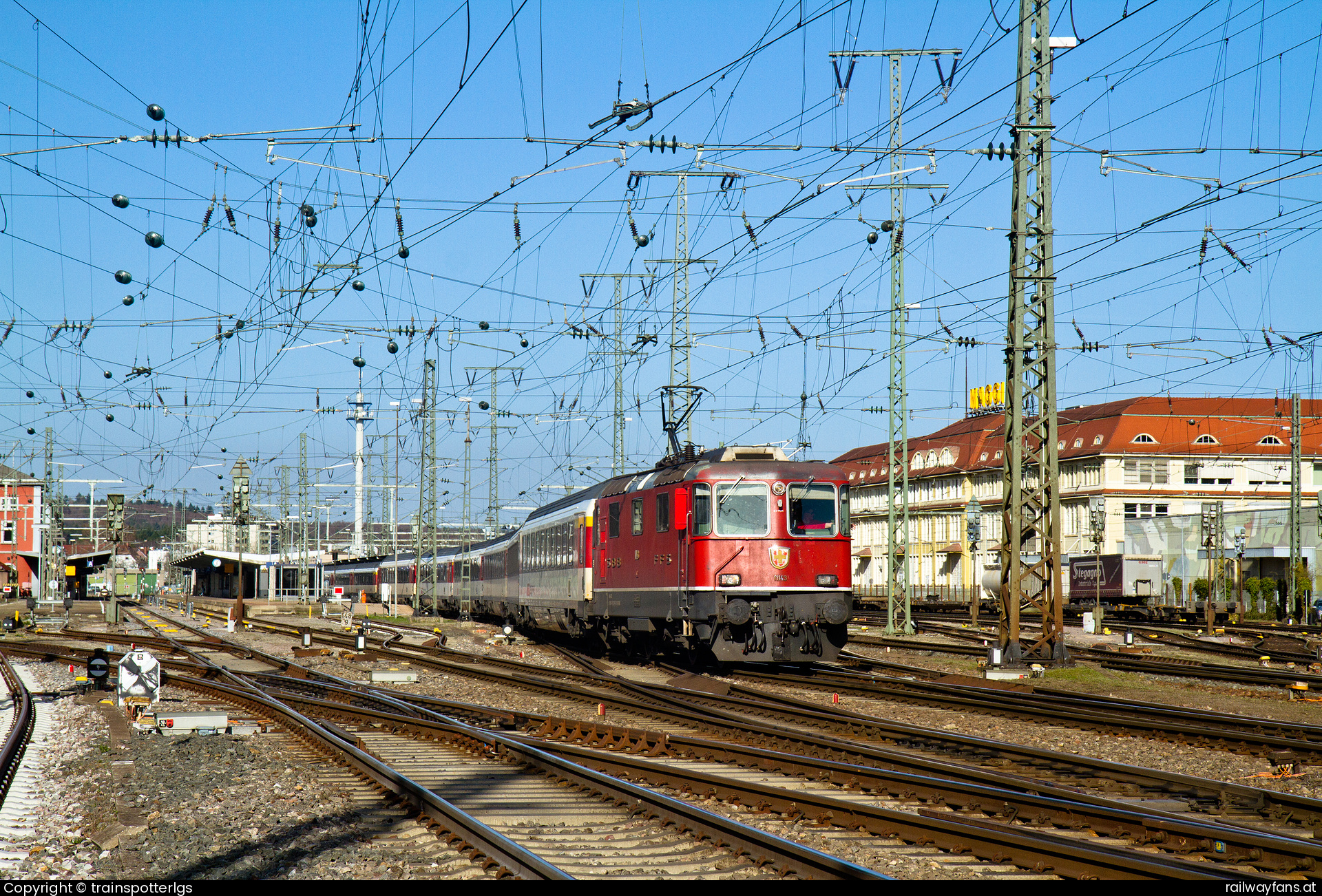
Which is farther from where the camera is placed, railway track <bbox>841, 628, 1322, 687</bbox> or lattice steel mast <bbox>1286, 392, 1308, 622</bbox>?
lattice steel mast <bbox>1286, 392, 1308, 622</bbox>

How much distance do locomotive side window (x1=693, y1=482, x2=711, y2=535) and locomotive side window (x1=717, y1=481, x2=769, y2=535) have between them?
0.50 feet

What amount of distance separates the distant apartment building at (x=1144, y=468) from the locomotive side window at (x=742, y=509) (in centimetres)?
4822

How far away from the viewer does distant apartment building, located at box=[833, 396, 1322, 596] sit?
71.7 meters

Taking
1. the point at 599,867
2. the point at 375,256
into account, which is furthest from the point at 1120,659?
the point at 599,867

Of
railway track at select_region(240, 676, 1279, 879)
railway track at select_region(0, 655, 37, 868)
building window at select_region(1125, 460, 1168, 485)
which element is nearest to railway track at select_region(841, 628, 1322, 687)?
railway track at select_region(240, 676, 1279, 879)

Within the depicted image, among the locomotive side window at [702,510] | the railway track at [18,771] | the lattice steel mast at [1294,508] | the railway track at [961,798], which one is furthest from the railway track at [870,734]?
the lattice steel mast at [1294,508]

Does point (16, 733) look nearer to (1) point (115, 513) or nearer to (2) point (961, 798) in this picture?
(2) point (961, 798)

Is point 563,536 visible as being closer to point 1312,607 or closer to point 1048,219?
point 1048,219

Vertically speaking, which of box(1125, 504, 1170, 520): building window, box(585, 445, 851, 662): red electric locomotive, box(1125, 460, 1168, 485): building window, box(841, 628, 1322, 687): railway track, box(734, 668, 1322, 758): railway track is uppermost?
box(1125, 460, 1168, 485): building window

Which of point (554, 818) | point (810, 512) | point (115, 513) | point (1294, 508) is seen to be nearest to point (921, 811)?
point (554, 818)

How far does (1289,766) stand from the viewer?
1162 centimetres

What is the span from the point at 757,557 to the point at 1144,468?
60072 mm

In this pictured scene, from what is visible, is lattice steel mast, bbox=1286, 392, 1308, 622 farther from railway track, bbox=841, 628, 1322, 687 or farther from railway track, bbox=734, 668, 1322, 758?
railway track, bbox=734, 668, 1322, 758

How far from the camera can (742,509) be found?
66.5 feet
